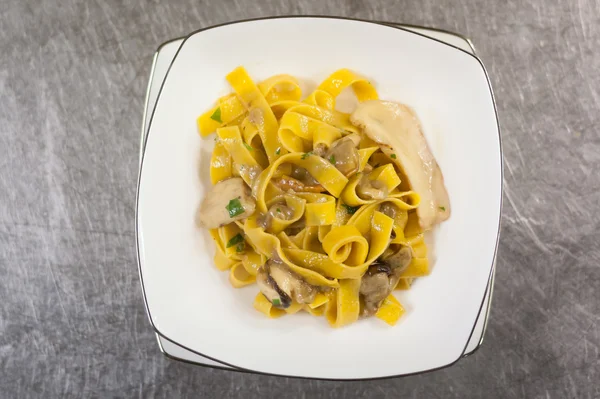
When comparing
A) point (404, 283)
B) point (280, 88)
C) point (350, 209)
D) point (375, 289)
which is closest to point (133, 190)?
point (280, 88)

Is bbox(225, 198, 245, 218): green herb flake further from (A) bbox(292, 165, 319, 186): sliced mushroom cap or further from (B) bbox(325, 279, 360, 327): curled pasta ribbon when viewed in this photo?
(B) bbox(325, 279, 360, 327): curled pasta ribbon

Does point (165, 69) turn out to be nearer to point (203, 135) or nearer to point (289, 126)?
point (203, 135)

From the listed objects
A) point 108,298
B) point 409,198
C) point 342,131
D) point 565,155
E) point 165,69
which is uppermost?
point 165,69

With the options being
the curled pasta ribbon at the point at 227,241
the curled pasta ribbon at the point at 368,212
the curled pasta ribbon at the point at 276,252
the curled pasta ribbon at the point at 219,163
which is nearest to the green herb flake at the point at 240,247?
the curled pasta ribbon at the point at 227,241

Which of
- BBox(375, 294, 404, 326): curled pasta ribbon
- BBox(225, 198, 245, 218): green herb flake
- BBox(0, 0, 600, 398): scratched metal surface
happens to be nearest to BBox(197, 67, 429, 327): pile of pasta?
BBox(375, 294, 404, 326): curled pasta ribbon

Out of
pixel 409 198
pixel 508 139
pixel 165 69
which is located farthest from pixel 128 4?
pixel 508 139
